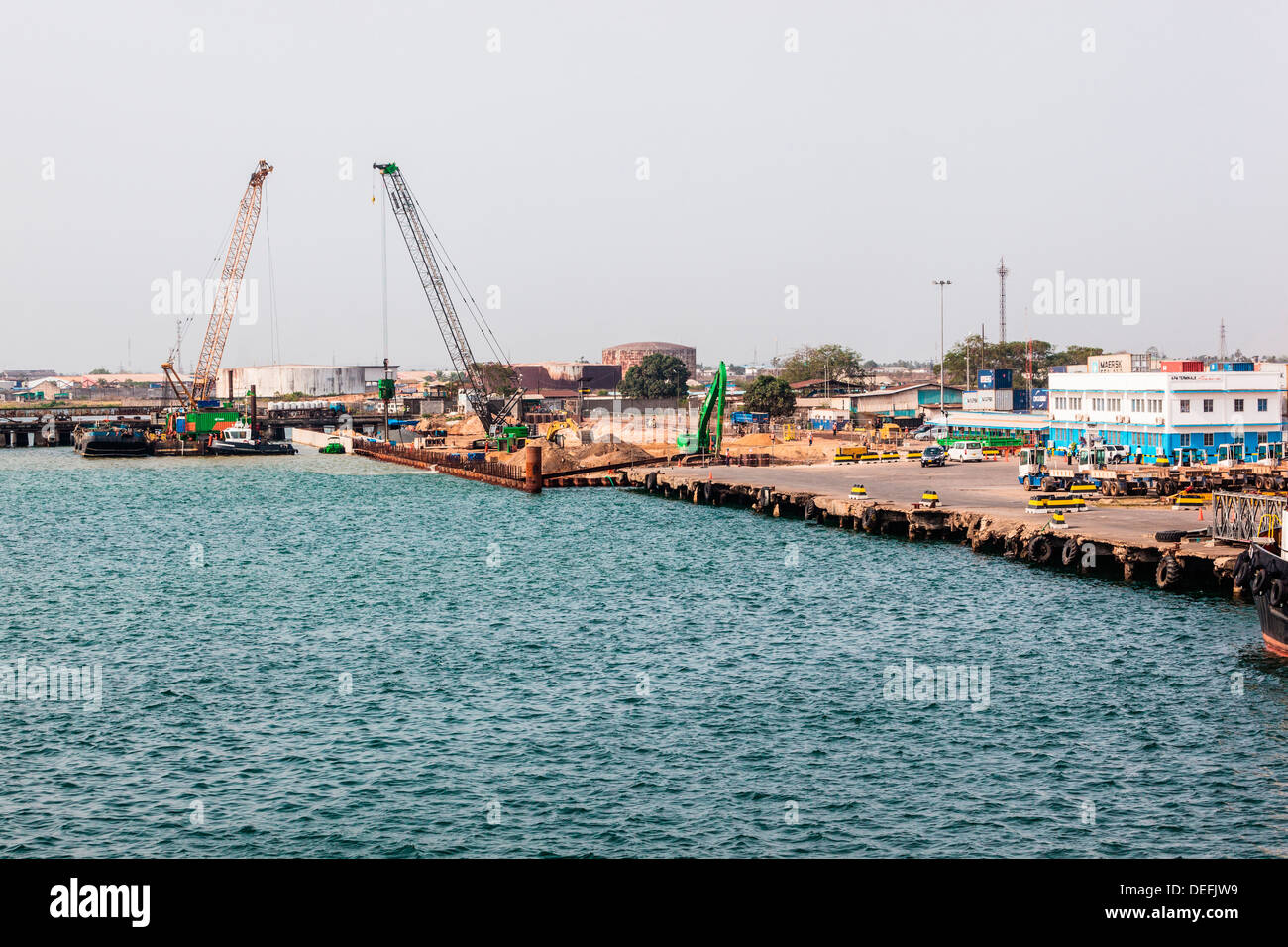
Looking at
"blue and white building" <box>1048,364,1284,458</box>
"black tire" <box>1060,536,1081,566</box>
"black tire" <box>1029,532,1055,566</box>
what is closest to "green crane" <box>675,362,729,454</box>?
"blue and white building" <box>1048,364,1284,458</box>

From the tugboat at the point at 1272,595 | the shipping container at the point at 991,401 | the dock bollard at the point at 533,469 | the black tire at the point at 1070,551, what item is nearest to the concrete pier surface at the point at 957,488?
the black tire at the point at 1070,551

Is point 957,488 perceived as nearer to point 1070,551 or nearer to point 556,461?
point 1070,551

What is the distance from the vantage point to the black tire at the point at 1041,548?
6544 cm

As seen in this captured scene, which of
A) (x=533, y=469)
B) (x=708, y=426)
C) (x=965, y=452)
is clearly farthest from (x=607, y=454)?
(x=965, y=452)

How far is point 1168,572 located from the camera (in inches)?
2221

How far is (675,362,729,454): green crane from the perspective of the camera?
13975 cm

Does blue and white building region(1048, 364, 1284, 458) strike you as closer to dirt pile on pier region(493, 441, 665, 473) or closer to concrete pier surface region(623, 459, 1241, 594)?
concrete pier surface region(623, 459, 1241, 594)

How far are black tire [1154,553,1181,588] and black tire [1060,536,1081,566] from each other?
7019mm

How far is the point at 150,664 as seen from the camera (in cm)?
4616

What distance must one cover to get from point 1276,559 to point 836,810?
2469 centimetres

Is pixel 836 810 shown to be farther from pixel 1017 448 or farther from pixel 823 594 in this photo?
pixel 1017 448

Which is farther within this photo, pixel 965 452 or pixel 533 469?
pixel 533 469

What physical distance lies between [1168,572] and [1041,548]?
9.66m
